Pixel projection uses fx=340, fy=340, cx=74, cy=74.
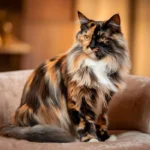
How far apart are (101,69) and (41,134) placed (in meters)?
0.38

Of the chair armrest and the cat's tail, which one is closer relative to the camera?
the cat's tail

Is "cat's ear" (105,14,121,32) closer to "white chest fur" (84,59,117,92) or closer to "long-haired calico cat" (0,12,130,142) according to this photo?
"long-haired calico cat" (0,12,130,142)

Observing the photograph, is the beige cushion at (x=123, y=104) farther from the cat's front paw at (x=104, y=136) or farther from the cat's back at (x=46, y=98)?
the cat's back at (x=46, y=98)

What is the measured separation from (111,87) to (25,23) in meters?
1.88

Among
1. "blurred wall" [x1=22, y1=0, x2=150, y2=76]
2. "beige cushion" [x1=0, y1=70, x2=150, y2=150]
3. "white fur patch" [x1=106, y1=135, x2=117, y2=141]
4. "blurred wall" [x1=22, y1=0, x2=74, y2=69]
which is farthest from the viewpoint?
"blurred wall" [x1=22, y1=0, x2=74, y2=69]

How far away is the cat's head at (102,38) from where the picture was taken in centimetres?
143

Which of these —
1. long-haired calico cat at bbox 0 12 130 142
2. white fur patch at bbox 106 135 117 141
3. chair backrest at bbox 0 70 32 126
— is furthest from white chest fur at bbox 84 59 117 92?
chair backrest at bbox 0 70 32 126

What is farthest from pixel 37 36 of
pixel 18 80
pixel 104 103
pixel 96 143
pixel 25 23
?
pixel 96 143

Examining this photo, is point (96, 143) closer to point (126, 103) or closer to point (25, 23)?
point (126, 103)

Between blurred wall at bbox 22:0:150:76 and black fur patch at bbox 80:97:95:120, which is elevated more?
blurred wall at bbox 22:0:150:76

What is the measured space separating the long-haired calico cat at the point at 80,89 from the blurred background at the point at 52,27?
5.19 feet

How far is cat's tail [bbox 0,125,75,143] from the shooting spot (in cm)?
141

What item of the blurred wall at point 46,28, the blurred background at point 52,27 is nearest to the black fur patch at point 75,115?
the blurred background at point 52,27

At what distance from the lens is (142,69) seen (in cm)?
311
